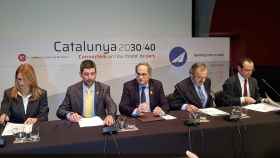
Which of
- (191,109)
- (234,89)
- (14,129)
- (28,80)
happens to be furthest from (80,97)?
(234,89)

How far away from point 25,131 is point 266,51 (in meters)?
4.32

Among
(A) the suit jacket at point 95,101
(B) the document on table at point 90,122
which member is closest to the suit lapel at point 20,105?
(A) the suit jacket at point 95,101

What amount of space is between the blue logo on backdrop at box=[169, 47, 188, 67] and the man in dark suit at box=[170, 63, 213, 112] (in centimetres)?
113

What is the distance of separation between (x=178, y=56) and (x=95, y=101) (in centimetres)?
187

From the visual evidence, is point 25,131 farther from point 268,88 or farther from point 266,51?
point 266,51

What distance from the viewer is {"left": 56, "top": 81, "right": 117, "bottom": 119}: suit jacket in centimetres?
311

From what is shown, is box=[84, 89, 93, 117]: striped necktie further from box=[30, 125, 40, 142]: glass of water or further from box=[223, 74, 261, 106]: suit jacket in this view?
box=[223, 74, 261, 106]: suit jacket

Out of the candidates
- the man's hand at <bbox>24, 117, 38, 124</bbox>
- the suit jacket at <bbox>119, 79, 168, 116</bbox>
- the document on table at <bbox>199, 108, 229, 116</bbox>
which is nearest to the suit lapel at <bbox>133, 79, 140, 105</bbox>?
the suit jacket at <bbox>119, 79, 168, 116</bbox>

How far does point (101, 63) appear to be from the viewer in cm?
435

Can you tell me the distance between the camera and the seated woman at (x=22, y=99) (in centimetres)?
291

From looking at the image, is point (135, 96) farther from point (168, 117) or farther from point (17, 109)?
point (17, 109)

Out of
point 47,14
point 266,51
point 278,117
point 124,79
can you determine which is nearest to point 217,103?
point 278,117

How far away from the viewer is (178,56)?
4.64m

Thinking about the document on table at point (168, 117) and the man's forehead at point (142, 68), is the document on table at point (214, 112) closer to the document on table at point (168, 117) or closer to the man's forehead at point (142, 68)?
the document on table at point (168, 117)
